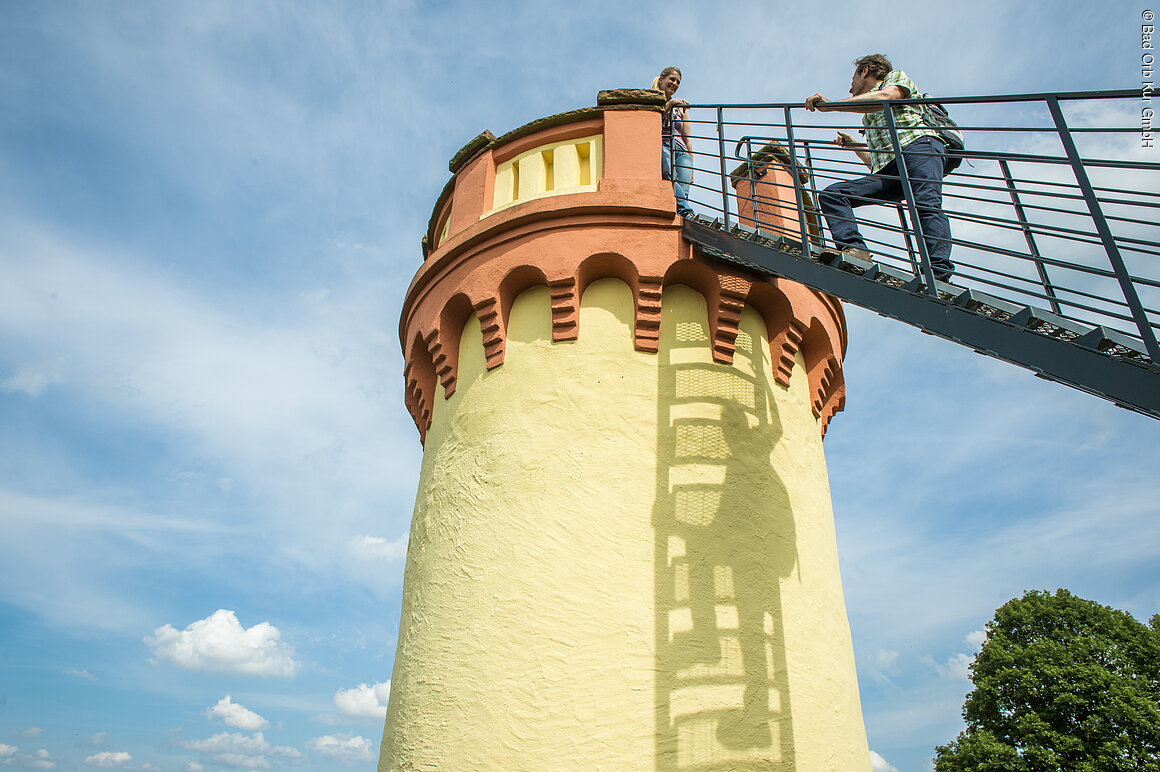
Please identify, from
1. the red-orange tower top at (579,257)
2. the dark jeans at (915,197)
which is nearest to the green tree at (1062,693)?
the red-orange tower top at (579,257)

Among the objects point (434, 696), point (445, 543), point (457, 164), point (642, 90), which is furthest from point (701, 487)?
Result: point (457, 164)

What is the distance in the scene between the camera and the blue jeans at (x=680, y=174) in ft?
21.8

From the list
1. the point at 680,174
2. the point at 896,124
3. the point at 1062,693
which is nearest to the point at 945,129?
the point at 896,124

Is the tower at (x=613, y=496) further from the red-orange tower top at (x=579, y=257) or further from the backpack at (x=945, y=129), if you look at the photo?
the backpack at (x=945, y=129)

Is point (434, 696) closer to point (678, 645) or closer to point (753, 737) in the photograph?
point (678, 645)

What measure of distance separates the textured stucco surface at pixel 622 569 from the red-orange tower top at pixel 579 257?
6.6 inches

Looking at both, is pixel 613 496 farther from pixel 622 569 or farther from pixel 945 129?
pixel 945 129

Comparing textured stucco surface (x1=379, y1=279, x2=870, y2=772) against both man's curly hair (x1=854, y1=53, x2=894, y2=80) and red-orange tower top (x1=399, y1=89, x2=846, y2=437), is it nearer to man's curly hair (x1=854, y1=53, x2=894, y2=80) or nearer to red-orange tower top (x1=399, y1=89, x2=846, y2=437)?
red-orange tower top (x1=399, y1=89, x2=846, y2=437)

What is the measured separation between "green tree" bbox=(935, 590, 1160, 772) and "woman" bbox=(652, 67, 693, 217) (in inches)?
565

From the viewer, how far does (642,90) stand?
6.96 m

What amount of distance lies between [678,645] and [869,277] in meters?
2.62

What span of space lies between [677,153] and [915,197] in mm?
2734

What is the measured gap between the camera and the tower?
16.3ft

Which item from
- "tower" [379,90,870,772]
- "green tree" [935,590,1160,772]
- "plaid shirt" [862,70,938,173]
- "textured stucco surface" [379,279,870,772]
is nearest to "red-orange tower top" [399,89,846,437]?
"tower" [379,90,870,772]
